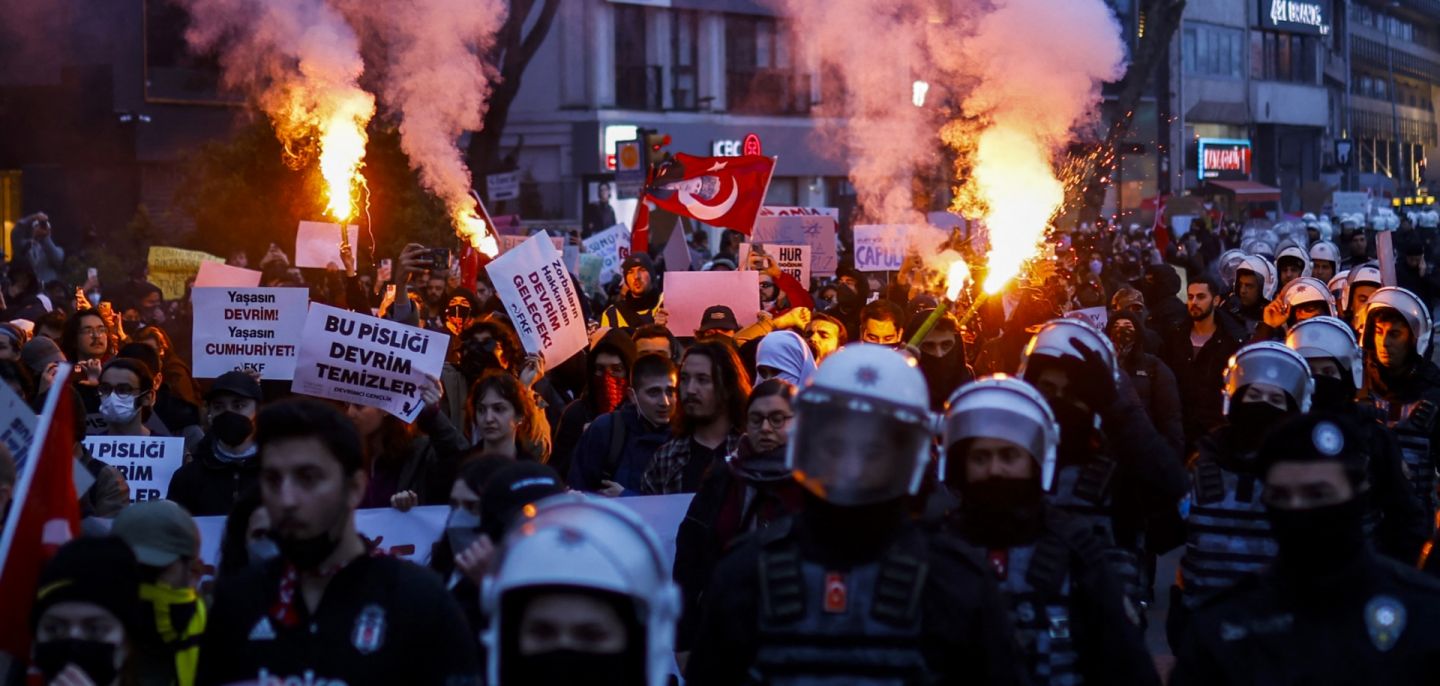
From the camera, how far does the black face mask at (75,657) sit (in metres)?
3.86

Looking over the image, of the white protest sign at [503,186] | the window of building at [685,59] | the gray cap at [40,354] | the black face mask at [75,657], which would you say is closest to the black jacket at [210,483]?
the gray cap at [40,354]

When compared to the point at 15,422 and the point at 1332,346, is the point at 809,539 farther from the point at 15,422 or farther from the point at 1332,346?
the point at 1332,346

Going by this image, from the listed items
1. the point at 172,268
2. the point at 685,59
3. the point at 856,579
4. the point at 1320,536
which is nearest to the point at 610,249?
the point at 172,268

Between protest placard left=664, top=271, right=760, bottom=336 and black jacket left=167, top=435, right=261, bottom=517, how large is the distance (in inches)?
212

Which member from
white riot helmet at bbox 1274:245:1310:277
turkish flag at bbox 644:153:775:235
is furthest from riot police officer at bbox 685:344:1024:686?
turkish flag at bbox 644:153:775:235

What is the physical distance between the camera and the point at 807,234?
16609 mm

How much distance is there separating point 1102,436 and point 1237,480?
2.61 ft

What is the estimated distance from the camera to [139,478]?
8117 mm

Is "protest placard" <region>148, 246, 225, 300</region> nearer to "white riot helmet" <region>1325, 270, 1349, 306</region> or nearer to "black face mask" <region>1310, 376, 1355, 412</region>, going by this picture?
"white riot helmet" <region>1325, 270, 1349, 306</region>

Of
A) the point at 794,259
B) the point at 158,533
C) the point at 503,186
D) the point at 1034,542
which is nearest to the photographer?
the point at 1034,542

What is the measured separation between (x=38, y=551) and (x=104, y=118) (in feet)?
93.1

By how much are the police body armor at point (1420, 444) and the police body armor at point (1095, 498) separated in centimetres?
230

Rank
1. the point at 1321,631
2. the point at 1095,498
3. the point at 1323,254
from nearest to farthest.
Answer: the point at 1321,631 < the point at 1095,498 < the point at 1323,254

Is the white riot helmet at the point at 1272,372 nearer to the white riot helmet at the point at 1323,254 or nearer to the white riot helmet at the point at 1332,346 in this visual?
the white riot helmet at the point at 1332,346
